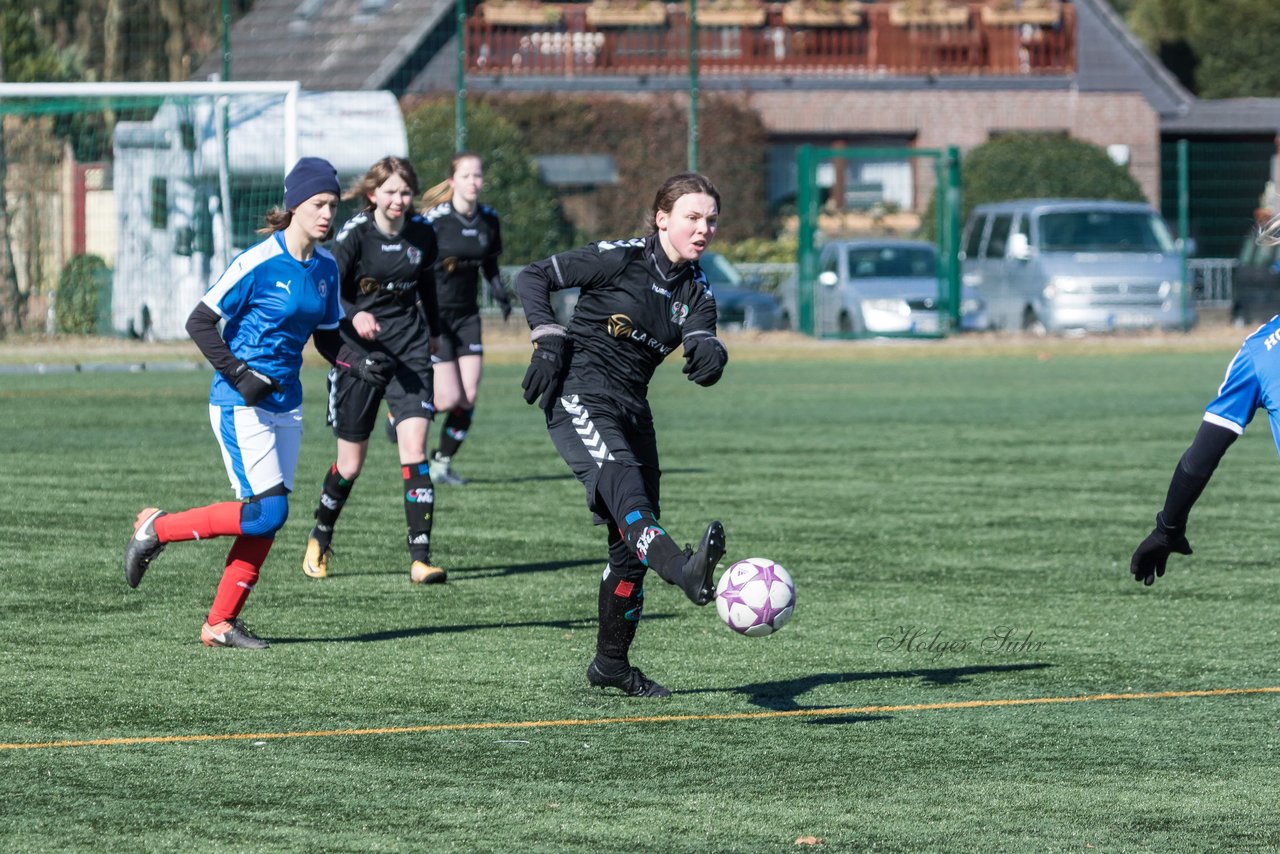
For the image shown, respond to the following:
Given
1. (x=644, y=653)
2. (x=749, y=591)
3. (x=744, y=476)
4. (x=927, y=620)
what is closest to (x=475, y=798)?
(x=749, y=591)

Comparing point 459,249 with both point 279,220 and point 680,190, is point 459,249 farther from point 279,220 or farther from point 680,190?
point 680,190

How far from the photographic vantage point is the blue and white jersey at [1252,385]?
18.8ft

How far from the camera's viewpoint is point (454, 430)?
46.9ft

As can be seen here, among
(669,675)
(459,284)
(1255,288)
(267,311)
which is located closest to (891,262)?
(1255,288)

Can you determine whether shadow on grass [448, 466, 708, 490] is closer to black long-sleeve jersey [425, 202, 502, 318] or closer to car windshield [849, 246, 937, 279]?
black long-sleeve jersey [425, 202, 502, 318]

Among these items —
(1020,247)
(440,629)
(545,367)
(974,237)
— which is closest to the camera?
(545,367)

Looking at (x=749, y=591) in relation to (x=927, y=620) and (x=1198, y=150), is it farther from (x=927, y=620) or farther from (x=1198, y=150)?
(x=1198, y=150)

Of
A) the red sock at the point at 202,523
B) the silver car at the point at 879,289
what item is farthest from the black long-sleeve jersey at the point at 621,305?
the silver car at the point at 879,289

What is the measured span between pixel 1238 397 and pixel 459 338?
8.47m

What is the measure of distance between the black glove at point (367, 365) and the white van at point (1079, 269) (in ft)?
66.6

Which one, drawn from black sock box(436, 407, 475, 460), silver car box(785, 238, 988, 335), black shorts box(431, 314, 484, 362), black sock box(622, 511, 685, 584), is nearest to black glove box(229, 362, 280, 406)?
black sock box(622, 511, 685, 584)

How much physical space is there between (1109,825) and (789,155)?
38.0 meters

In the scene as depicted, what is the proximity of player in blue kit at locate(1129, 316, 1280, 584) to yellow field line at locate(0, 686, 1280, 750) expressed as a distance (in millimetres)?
1311

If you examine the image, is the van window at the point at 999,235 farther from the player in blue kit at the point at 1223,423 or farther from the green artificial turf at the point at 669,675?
the player in blue kit at the point at 1223,423
